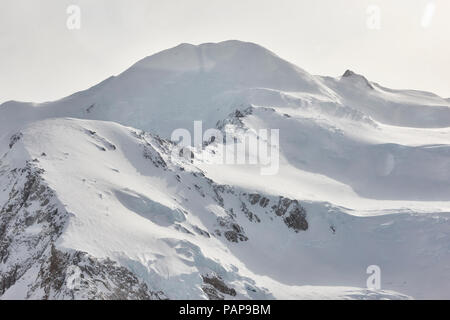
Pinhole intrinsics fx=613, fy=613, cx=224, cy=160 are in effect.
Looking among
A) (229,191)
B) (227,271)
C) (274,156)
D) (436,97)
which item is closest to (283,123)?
(274,156)

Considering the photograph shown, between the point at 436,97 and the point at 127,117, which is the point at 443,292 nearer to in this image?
the point at 127,117

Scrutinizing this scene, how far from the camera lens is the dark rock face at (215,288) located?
4972 centimetres

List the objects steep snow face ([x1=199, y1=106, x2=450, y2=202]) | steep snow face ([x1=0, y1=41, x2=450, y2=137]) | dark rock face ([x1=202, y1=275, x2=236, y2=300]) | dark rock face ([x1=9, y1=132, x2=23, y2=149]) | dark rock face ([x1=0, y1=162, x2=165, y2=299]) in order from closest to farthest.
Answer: dark rock face ([x1=0, y1=162, x2=165, y2=299]), dark rock face ([x1=202, y1=275, x2=236, y2=300]), dark rock face ([x1=9, y1=132, x2=23, y2=149]), steep snow face ([x1=199, y1=106, x2=450, y2=202]), steep snow face ([x1=0, y1=41, x2=450, y2=137])

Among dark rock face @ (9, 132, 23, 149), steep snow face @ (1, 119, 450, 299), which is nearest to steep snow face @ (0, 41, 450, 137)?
steep snow face @ (1, 119, 450, 299)

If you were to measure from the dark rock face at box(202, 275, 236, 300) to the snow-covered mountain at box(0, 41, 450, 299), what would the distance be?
0.12 meters

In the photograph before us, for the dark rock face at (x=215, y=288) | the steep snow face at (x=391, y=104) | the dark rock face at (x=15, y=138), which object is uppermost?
the steep snow face at (x=391, y=104)

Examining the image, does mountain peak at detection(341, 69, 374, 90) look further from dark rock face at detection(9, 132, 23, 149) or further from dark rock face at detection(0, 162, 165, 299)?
dark rock face at detection(0, 162, 165, 299)

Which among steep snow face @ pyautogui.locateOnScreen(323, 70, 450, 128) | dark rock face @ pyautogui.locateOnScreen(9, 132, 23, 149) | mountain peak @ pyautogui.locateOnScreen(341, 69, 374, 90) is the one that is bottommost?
dark rock face @ pyautogui.locateOnScreen(9, 132, 23, 149)

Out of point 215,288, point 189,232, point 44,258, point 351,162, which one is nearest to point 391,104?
point 351,162

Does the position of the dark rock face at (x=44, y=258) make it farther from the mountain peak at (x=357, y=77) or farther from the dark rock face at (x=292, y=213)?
the mountain peak at (x=357, y=77)

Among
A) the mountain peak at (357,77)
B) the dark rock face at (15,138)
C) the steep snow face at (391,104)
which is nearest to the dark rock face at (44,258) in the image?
the dark rock face at (15,138)

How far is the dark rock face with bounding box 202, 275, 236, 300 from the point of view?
4972 centimetres

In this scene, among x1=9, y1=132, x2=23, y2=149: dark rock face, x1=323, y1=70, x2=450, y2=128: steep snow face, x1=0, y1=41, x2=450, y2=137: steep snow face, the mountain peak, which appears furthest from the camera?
the mountain peak

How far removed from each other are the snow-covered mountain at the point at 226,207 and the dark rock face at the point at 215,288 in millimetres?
119
